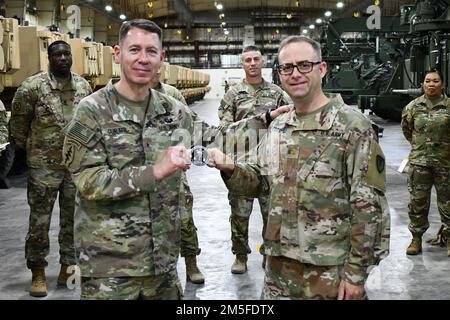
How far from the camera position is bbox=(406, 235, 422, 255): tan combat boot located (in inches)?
230

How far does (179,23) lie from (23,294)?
4223 cm

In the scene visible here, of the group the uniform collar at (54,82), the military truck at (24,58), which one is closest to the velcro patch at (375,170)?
the uniform collar at (54,82)

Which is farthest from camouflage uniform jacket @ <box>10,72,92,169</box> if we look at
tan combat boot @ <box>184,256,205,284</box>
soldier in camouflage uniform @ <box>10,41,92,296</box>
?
tan combat boot @ <box>184,256,205,284</box>

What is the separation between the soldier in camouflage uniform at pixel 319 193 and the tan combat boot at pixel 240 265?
2.72m

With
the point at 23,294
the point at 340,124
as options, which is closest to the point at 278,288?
the point at 340,124

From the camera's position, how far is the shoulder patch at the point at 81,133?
8.09ft

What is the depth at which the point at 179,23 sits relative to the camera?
150ft

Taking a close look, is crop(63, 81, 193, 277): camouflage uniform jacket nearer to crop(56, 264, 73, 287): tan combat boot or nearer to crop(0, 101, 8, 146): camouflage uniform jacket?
crop(56, 264, 73, 287): tan combat boot

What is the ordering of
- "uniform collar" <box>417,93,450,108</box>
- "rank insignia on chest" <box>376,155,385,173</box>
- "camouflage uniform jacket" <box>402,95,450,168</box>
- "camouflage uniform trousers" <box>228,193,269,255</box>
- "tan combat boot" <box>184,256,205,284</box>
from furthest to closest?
"uniform collar" <box>417,93,450,108</box> → "camouflage uniform jacket" <box>402,95,450,168</box> → "camouflage uniform trousers" <box>228,193,269,255</box> → "tan combat boot" <box>184,256,205,284</box> → "rank insignia on chest" <box>376,155,385,173</box>

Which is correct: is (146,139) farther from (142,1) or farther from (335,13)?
(335,13)

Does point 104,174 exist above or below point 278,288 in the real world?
above

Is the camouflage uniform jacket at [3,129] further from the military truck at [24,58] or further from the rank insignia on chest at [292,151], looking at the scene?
the rank insignia on chest at [292,151]

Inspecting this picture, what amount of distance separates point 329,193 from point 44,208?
2865 mm

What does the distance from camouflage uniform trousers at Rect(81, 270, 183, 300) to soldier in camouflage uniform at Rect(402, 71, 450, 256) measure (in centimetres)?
374
